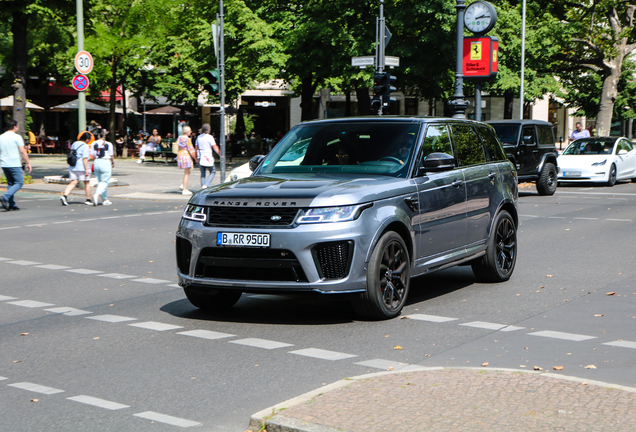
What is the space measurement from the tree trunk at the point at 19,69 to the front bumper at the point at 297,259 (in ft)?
64.8

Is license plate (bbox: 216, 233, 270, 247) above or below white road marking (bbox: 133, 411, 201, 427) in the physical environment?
above

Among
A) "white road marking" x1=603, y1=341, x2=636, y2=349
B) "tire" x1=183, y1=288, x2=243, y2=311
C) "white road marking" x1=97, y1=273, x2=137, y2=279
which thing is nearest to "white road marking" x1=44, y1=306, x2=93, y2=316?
"tire" x1=183, y1=288, x2=243, y2=311

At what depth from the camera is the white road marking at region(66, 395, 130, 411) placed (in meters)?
4.72

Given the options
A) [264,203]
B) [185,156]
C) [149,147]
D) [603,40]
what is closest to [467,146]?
[264,203]

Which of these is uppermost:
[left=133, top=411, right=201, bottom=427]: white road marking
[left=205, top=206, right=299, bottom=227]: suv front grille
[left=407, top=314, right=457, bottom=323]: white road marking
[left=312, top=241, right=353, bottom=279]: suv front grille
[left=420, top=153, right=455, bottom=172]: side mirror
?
[left=420, top=153, right=455, bottom=172]: side mirror

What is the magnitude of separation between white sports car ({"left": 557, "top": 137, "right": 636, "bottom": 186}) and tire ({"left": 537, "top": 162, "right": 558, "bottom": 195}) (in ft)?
10.5

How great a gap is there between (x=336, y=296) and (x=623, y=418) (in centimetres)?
288

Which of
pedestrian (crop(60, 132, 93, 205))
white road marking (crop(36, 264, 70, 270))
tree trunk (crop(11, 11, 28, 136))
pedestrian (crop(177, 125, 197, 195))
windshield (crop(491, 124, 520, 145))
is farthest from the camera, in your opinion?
tree trunk (crop(11, 11, 28, 136))

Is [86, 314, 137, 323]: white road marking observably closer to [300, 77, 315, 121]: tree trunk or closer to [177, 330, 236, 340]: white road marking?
[177, 330, 236, 340]: white road marking

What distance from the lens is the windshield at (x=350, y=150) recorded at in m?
7.61

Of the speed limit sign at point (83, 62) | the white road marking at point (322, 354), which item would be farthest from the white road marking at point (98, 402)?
the speed limit sign at point (83, 62)

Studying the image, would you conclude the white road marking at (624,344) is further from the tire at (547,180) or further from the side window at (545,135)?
the side window at (545,135)

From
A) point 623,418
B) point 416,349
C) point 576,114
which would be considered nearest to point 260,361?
point 416,349

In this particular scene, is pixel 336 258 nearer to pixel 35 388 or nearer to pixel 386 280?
pixel 386 280
